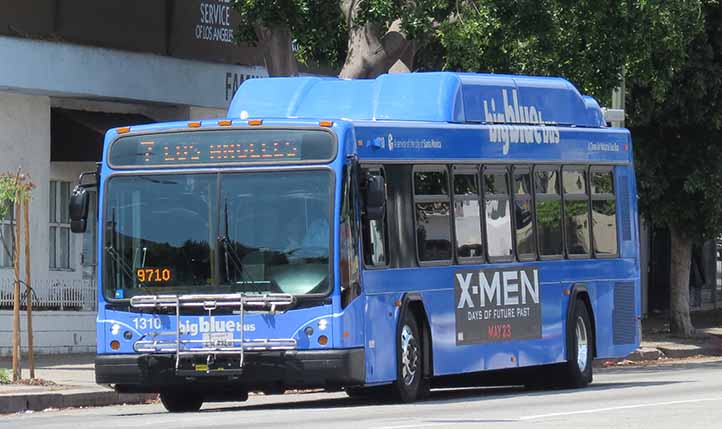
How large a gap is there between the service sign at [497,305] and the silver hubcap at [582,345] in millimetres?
1219

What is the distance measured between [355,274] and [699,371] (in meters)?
10.6

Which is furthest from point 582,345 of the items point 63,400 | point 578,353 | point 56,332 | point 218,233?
point 56,332

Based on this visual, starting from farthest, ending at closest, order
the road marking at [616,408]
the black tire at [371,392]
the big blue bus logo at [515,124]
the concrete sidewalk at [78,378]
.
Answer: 1. the big blue bus logo at [515,124]
2. the concrete sidewalk at [78,378]
3. the black tire at [371,392]
4. the road marking at [616,408]

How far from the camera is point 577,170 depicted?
2147 centimetres

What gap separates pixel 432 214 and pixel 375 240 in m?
1.14

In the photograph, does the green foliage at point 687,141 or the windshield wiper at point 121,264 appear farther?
the green foliage at point 687,141

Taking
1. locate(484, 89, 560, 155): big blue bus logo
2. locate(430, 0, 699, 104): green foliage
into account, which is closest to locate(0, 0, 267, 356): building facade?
locate(430, 0, 699, 104): green foliage

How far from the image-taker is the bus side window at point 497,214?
63.8 feet

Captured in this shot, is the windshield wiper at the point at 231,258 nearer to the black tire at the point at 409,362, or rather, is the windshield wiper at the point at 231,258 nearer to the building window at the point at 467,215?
the black tire at the point at 409,362

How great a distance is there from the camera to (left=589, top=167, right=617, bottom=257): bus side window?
21.7 metres

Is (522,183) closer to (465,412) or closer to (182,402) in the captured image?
(465,412)

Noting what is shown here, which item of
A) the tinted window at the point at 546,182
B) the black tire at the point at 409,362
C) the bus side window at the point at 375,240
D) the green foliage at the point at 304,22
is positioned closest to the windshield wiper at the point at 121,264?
the bus side window at the point at 375,240

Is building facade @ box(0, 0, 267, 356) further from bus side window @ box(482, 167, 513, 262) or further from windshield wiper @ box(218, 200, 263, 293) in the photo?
windshield wiper @ box(218, 200, 263, 293)

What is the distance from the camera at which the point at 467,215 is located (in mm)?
18984
